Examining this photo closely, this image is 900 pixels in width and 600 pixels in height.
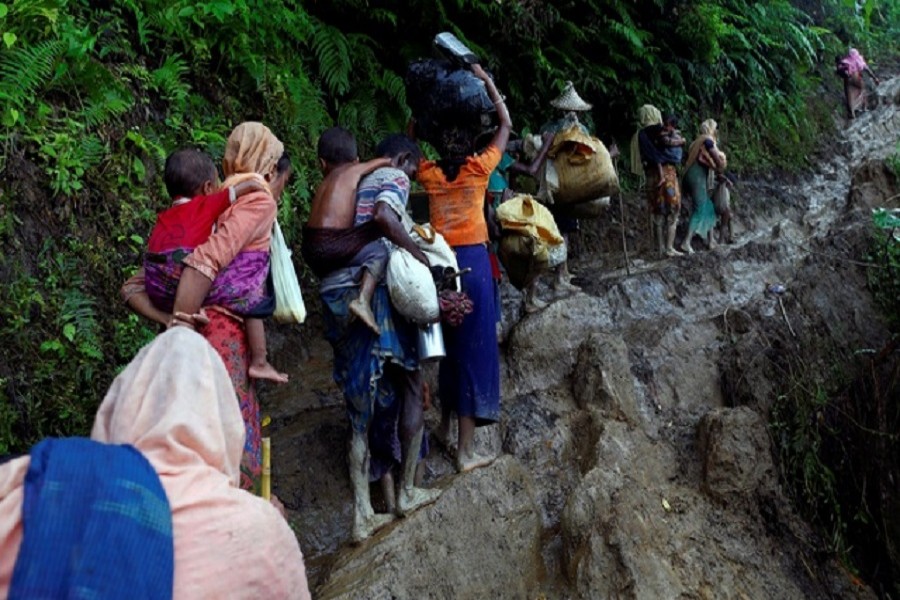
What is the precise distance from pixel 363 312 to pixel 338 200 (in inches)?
23.9

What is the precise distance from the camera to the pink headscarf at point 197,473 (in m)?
1.49

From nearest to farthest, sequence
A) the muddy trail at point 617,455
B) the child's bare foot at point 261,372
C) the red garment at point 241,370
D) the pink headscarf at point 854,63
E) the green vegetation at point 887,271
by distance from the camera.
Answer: the red garment at point 241,370, the child's bare foot at point 261,372, the muddy trail at point 617,455, the green vegetation at point 887,271, the pink headscarf at point 854,63

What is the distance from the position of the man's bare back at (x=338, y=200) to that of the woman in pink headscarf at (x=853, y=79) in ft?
47.2

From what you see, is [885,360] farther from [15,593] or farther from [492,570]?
[15,593]

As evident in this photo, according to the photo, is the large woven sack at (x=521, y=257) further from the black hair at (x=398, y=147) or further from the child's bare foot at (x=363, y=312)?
the child's bare foot at (x=363, y=312)

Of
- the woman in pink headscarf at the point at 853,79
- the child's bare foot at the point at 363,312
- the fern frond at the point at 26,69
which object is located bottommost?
the child's bare foot at the point at 363,312

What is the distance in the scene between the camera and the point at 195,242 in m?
3.10

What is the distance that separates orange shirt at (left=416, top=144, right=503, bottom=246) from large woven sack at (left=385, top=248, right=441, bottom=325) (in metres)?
0.70

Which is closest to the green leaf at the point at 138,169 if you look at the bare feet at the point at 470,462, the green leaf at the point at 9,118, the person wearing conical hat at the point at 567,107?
the green leaf at the point at 9,118

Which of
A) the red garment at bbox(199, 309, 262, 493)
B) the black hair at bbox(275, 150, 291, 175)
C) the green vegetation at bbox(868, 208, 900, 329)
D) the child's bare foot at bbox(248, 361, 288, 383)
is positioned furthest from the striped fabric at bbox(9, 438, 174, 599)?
the green vegetation at bbox(868, 208, 900, 329)

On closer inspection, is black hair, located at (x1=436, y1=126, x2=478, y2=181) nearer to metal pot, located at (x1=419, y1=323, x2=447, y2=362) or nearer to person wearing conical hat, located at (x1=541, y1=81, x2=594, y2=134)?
metal pot, located at (x1=419, y1=323, x2=447, y2=362)

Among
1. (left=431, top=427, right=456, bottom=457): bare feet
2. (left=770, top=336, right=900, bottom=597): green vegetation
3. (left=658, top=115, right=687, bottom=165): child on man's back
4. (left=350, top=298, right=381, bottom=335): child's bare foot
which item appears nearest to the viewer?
(left=350, top=298, right=381, bottom=335): child's bare foot

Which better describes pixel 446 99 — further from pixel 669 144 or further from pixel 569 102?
pixel 669 144

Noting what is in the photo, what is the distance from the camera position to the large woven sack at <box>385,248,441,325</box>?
12.1ft
